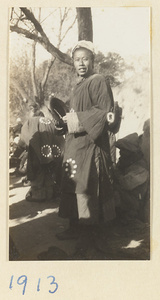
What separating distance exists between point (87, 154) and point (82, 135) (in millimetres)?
115

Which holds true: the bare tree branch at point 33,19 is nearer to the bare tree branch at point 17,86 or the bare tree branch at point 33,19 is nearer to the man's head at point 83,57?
the man's head at point 83,57

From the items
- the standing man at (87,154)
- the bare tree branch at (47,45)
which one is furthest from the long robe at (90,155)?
the bare tree branch at (47,45)

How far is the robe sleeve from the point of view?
6.69ft

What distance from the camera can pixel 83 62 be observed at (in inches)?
81.6

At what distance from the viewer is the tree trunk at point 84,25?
205cm

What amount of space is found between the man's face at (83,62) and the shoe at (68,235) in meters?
0.91

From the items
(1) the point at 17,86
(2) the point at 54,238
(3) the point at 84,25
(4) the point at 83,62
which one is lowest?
(2) the point at 54,238

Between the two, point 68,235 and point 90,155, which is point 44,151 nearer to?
point 90,155

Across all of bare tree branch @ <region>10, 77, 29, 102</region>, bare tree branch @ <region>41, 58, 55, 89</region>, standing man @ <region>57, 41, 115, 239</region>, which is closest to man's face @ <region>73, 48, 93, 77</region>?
standing man @ <region>57, 41, 115, 239</region>

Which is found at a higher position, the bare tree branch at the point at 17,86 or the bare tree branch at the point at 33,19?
the bare tree branch at the point at 33,19

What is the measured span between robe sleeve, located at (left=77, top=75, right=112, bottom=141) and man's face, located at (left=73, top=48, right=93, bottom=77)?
9cm

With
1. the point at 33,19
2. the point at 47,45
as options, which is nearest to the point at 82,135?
the point at 47,45

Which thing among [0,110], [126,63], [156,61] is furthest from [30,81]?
[156,61]

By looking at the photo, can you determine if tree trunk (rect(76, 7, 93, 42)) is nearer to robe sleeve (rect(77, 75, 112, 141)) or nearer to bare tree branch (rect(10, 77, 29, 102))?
robe sleeve (rect(77, 75, 112, 141))
